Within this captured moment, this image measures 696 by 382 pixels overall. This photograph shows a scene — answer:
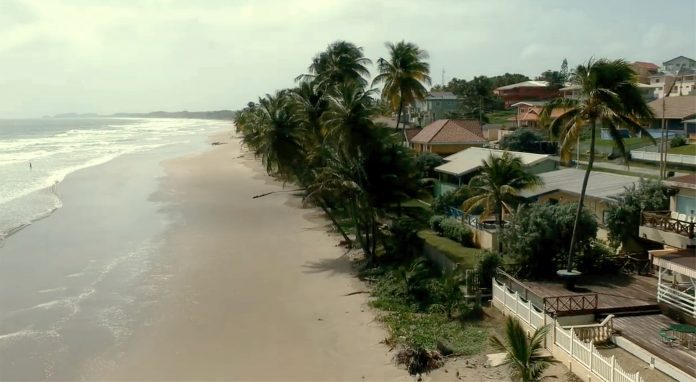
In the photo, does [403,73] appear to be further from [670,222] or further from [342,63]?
[670,222]

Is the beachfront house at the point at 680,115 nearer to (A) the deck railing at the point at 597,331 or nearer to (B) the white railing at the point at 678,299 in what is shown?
(B) the white railing at the point at 678,299

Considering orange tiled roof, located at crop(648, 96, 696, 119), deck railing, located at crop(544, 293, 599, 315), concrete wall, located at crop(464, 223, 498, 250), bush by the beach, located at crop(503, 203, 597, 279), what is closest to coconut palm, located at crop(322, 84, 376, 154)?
concrete wall, located at crop(464, 223, 498, 250)

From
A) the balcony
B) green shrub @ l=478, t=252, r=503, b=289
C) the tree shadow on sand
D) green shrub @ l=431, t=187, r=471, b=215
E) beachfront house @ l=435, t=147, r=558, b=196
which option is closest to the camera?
the balcony

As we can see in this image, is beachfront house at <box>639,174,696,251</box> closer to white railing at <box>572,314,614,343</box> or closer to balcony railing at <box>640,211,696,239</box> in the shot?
balcony railing at <box>640,211,696,239</box>

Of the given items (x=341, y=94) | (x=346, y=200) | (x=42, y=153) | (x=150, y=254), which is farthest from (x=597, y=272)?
(x=42, y=153)

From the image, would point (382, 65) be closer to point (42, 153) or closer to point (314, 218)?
point (314, 218)

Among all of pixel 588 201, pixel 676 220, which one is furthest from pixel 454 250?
pixel 676 220
